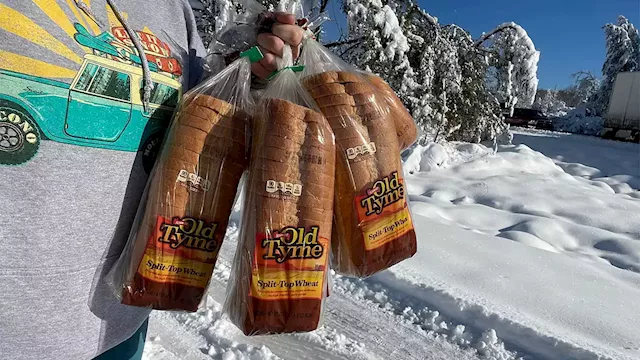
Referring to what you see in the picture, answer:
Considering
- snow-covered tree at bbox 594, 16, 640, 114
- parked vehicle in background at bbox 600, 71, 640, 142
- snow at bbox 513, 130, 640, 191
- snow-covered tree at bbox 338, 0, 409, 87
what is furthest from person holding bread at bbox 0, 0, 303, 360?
snow-covered tree at bbox 594, 16, 640, 114

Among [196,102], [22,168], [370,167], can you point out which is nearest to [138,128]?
[196,102]

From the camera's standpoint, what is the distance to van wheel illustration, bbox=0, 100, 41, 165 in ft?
2.47

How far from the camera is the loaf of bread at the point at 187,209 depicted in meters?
0.94

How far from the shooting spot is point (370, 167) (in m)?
1.07

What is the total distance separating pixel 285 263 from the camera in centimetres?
98

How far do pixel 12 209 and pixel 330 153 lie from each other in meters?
0.63

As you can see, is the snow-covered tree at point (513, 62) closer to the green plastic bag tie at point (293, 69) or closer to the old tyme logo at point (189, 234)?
the green plastic bag tie at point (293, 69)

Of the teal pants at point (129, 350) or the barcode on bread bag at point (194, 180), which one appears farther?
the teal pants at point (129, 350)

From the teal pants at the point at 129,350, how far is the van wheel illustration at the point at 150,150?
490mm

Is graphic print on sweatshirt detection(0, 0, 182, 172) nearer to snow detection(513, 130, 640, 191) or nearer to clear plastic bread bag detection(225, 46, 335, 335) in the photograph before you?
clear plastic bread bag detection(225, 46, 335, 335)

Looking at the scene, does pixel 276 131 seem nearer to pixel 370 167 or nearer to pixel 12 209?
pixel 370 167

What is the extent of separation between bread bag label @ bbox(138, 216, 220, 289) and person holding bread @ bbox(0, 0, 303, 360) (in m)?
0.09

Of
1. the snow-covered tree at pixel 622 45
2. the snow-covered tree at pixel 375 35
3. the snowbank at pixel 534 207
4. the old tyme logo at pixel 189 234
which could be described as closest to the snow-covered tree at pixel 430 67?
the snow-covered tree at pixel 375 35

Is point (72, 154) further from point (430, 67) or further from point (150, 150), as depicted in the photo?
point (430, 67)
